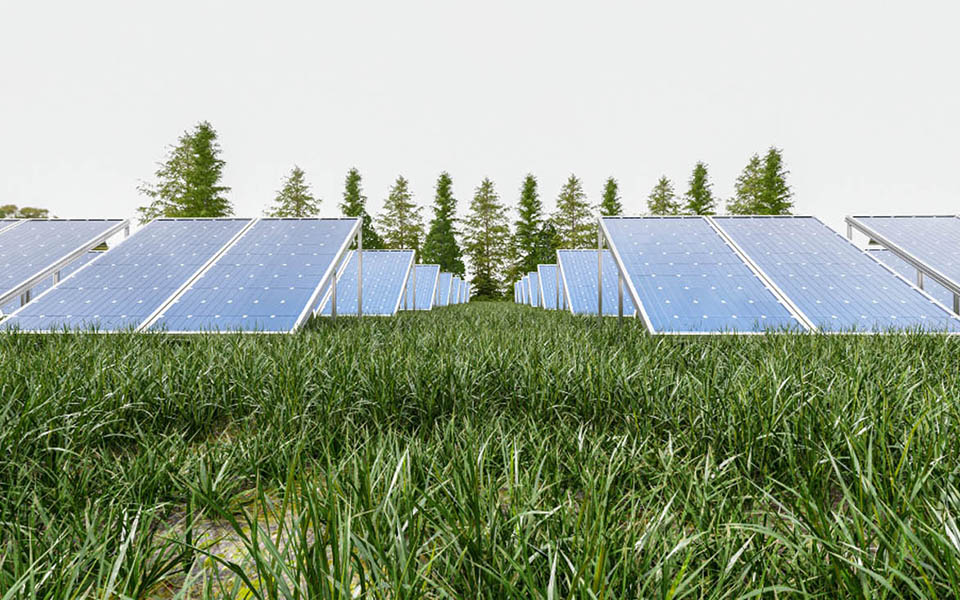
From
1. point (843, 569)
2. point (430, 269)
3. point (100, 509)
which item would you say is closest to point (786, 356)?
point (843, 569)

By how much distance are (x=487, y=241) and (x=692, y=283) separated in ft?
146

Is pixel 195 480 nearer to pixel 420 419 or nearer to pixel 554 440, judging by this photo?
pixel 420 419

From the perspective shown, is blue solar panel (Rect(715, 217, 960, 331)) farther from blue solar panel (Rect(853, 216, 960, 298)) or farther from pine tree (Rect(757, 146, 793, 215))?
pine tree (Rect(757, 146, 793, 215))

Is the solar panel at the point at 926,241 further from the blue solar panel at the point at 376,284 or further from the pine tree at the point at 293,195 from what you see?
the pine tree at the point at 293,195

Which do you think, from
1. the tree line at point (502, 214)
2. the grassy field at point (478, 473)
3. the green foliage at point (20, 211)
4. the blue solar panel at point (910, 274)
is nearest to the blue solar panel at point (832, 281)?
the blue solar panel at point (910, 274)

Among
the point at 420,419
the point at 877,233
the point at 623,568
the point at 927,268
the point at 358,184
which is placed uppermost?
the point at 358,184

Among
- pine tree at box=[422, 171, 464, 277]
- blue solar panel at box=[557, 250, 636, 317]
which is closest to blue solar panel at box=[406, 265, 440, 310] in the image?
blue solar panel at box=[557, 250, 636, 317]

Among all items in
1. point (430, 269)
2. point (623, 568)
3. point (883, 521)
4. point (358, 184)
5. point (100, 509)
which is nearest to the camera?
point (623, 568)

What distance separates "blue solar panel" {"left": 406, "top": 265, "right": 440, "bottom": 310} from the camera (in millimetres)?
15453

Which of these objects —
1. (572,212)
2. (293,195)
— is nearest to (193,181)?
(293,195)

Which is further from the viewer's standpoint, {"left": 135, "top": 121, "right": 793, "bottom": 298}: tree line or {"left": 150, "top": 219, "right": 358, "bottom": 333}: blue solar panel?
{"left": 135, "top": 121, "right": 793, "bottom": 298}: tree line

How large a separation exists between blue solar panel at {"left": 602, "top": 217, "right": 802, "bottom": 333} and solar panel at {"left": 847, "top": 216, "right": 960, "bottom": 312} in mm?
1885

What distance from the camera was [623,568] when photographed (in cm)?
117

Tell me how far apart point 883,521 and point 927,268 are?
19.1ft
